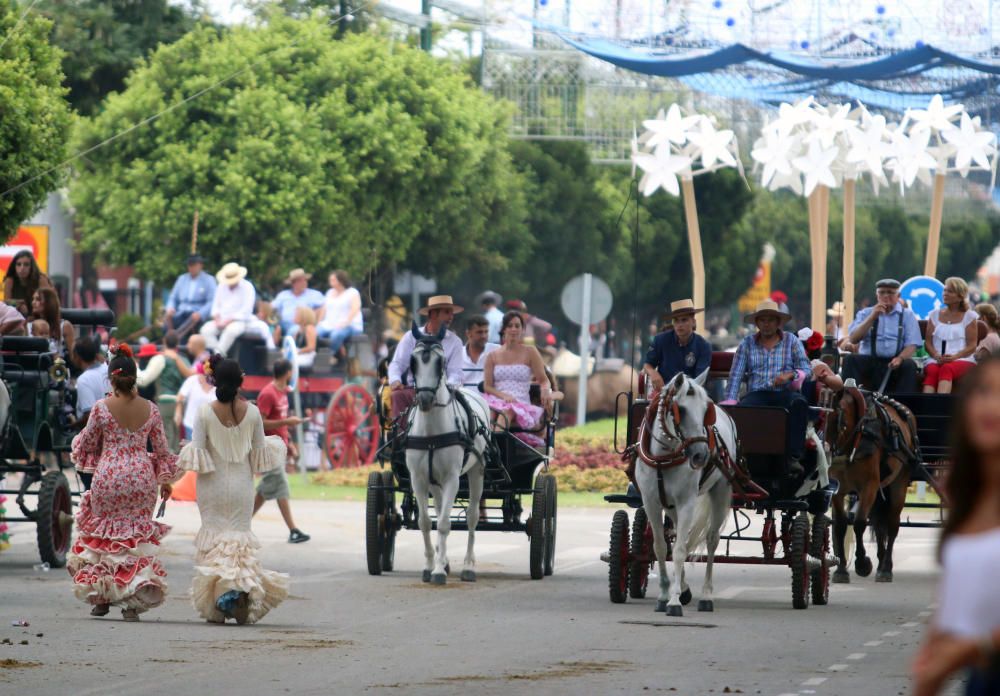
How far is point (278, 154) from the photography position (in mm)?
42812

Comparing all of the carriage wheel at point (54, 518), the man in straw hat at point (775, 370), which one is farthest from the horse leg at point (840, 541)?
the carriage wheel at point (54, 518)

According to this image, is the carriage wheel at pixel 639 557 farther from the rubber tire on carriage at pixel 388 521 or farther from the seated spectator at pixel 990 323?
the seated spectator at pixel 990 323

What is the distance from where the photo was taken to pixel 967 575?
4.36m

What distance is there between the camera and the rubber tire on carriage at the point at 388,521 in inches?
691

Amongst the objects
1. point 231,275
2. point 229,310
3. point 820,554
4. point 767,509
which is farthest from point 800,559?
point 229,310

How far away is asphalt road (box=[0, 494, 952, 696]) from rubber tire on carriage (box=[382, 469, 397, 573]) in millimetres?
227

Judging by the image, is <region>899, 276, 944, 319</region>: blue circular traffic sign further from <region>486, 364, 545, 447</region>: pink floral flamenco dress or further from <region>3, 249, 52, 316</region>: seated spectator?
<region>3, 249, 52, 316</region>: seated spectator

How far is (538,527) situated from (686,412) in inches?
132

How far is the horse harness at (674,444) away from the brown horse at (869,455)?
2500 millimetres

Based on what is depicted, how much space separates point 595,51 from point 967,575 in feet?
107

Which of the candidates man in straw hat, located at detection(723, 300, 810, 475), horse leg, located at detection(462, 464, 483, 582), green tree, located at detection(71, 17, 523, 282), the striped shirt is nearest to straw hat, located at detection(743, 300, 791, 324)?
man in straw hat, located at detection(723, 300, 810, 475)

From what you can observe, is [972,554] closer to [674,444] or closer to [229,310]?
[674,444]

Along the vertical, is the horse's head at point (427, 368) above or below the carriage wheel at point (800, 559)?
above

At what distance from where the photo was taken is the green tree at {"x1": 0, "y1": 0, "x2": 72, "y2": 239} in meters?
21.1
